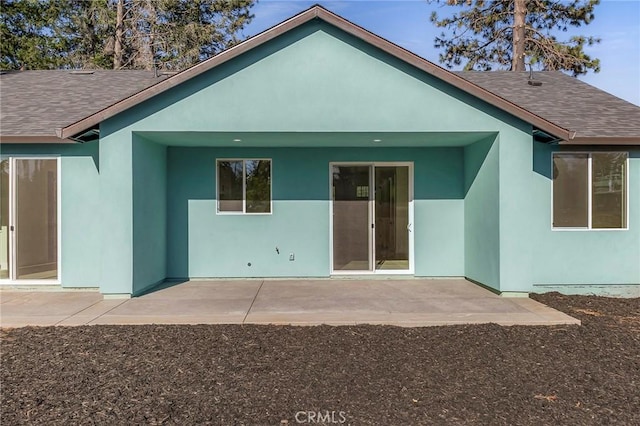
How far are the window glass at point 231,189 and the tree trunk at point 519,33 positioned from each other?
526 inches

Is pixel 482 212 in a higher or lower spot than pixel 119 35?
lower

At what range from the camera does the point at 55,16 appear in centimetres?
1955

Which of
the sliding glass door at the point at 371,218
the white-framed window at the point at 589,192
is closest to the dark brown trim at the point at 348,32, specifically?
the white-framed window at the point at 589,192

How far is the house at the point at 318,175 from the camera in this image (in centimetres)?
732

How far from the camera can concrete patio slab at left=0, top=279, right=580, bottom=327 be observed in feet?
20.4

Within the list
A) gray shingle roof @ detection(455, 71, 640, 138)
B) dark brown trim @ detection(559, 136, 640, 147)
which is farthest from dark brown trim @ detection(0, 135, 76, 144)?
dark brown trim @ detection(559, 136, 640, 147)

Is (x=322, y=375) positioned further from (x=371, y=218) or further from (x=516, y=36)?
(x=516, y=36)

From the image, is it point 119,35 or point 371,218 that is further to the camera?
point 119,35

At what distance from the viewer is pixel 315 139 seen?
8.19 meters

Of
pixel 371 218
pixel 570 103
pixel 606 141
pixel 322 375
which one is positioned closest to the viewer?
pixel 322 375

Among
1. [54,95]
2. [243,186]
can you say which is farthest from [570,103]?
[54,95]

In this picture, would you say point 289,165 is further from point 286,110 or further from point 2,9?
point 2,9
